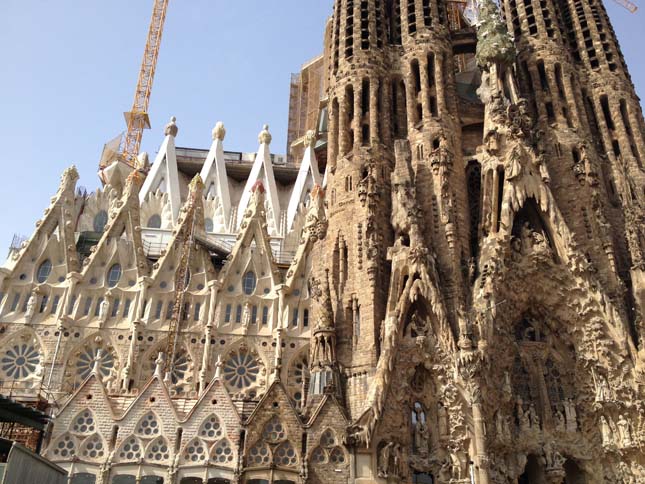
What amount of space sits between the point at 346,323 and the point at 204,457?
7497 mm

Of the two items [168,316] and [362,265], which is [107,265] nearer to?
[168,316]

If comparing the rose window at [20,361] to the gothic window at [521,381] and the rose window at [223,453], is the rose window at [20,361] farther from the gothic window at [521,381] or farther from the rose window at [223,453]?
the gothic window at [521,381]

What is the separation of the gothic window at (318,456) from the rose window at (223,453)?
279 centimetres

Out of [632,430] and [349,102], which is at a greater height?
[349,102]

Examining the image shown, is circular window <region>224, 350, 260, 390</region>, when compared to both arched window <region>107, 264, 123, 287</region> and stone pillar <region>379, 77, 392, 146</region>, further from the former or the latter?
stone pillar <region>379, 77, 392, 146</region>

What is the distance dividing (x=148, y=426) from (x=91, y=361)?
25.9 ft

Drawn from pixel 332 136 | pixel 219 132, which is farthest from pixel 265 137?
pixel 332 136

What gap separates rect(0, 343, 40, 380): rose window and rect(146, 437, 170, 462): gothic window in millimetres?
9494

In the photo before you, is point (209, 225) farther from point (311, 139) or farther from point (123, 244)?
point (311, 139)

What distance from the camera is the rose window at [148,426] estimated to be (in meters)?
21.0

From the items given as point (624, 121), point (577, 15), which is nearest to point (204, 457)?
point (624, 121)

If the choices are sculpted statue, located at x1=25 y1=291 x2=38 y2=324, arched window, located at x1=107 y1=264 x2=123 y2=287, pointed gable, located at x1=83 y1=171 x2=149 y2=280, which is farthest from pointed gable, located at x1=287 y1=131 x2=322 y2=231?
sculpted statue, located at x1=25 y1=291 x2=38 y2=324

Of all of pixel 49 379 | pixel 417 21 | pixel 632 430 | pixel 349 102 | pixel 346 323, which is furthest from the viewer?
pixel 417 21

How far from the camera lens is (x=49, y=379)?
26.5m
